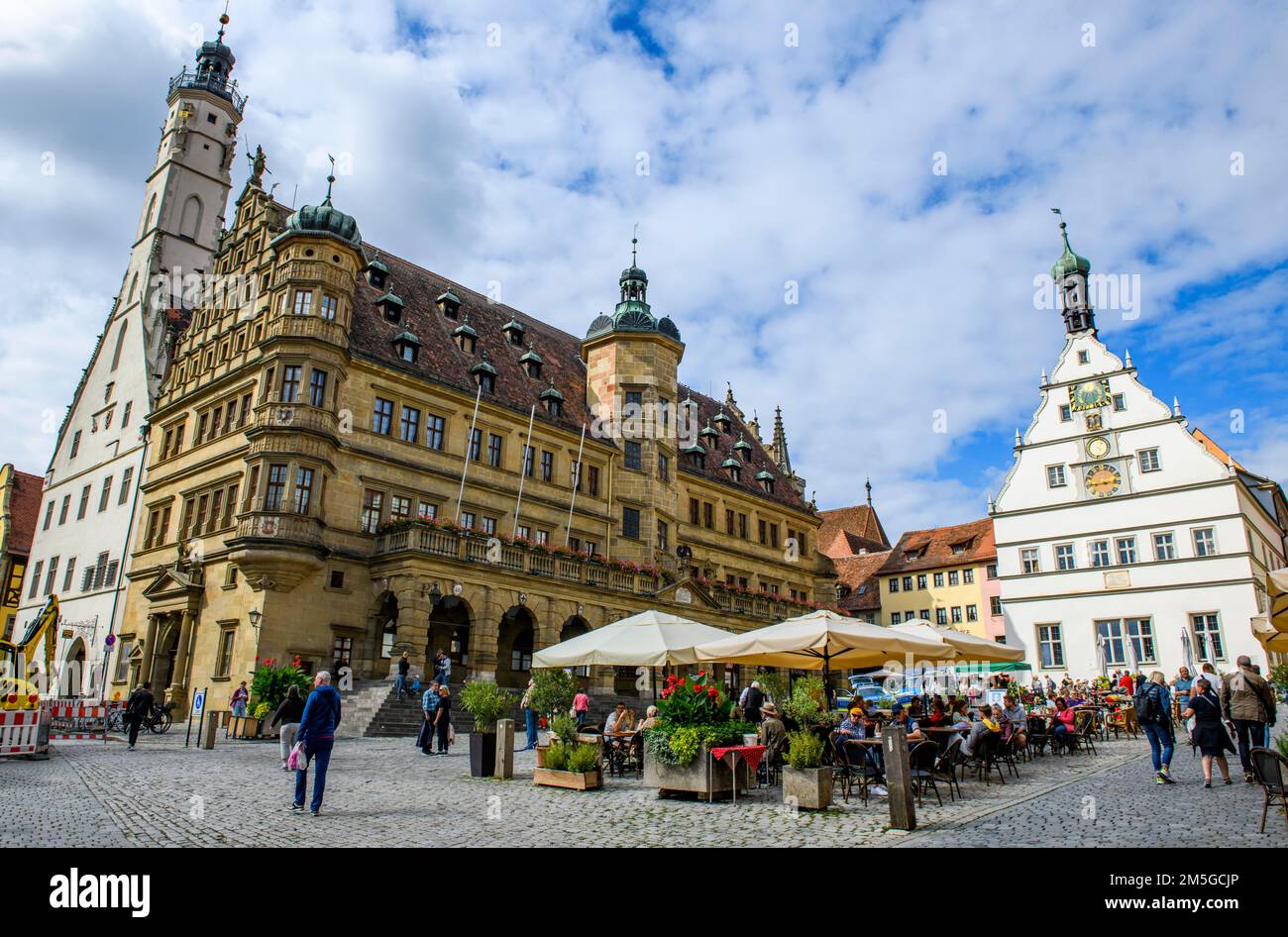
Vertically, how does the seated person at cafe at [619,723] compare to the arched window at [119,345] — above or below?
below

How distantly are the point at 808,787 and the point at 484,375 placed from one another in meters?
28.3

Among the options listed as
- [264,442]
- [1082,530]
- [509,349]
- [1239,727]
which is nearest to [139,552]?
[264,442]

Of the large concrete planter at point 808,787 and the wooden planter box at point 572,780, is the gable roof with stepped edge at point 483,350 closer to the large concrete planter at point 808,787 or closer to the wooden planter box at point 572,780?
the wooden planter box at point 572,780

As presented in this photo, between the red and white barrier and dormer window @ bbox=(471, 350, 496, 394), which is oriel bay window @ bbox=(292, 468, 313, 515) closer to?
dormer window @ bbox=(471, 350, 496, 394)

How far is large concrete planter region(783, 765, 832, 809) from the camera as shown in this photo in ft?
37.4

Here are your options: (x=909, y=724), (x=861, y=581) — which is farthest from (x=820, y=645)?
(x=861, y=581)

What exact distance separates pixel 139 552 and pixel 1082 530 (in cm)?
4559

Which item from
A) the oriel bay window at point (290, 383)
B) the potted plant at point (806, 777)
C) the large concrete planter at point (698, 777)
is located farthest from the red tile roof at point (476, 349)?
the potted plant at point (806, 777)

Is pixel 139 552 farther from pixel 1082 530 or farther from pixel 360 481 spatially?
pixel 1082 530

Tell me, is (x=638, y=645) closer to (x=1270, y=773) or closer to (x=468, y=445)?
(x=1270, y=773)

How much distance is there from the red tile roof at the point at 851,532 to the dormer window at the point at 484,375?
41820 mm

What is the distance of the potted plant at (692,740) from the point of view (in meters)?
12.9

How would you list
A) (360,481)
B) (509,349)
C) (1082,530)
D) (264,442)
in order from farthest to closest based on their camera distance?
(1082,530) < (509,349) < (360,481) < (264,442)
